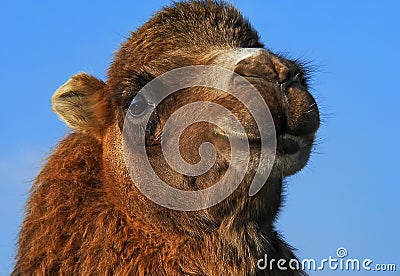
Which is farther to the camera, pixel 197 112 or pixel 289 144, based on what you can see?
pixel 197 112

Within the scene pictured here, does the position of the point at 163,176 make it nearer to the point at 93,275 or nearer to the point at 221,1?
the point at 93,275

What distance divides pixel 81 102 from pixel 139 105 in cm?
124

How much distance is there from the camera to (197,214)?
9594mm

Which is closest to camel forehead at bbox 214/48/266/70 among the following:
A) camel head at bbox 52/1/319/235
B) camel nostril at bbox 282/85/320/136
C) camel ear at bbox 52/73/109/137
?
camel head at bbox 52/1/319/235

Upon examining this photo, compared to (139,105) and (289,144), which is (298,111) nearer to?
(289,144)

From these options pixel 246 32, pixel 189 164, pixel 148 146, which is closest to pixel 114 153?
pixel 148 146

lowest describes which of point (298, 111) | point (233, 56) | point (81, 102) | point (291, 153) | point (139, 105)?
point (291, 153)

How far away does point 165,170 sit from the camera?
973 centimetres

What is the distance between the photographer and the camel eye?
9898mm

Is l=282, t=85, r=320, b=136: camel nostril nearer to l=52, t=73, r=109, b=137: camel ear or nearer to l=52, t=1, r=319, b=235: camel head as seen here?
l=52, t=1, r=319, b=235: camel head

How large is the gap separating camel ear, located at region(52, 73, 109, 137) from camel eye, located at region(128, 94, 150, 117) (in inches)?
35.6

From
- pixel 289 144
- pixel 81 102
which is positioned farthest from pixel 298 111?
pixel 81 102

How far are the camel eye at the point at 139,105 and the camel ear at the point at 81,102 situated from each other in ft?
2.97

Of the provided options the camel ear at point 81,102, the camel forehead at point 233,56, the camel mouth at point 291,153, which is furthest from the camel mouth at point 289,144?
the camel ear at point 81,102
